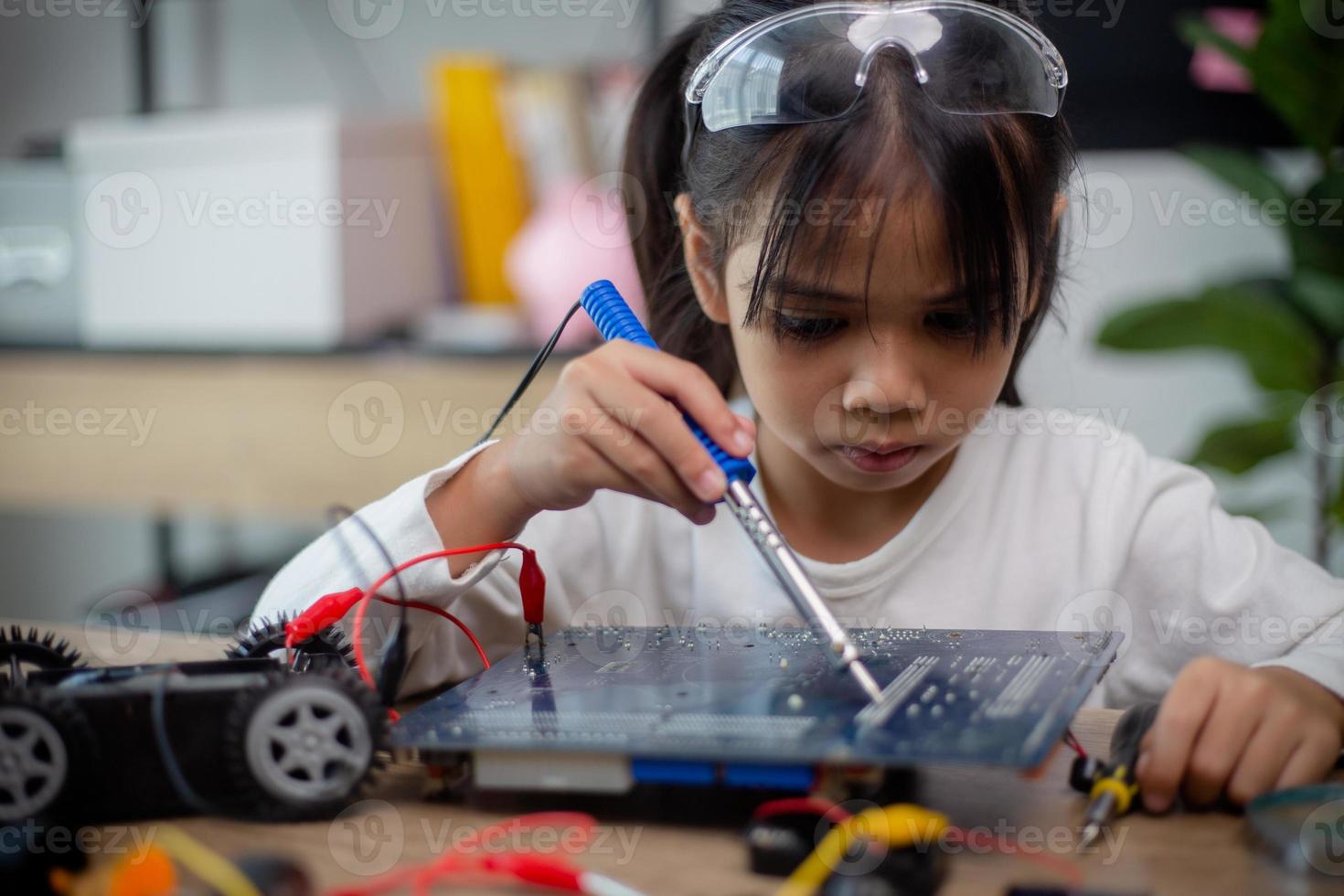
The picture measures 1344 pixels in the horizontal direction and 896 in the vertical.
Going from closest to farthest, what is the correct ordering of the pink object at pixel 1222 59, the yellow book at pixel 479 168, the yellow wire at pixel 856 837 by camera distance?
the yellow wire at pixel 856 837 < the pink object at pixel 1222 59 < the yellow book at pixel 479 168

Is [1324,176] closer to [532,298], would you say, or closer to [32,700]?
[532,298]

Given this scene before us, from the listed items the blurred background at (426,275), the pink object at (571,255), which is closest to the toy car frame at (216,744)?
the blurred background at (426,275)

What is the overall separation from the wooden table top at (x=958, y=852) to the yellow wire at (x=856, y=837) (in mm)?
14

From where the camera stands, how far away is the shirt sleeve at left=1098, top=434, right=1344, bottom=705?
0.81m

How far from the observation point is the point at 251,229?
1742mm

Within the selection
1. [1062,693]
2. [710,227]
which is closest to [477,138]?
[710,227]

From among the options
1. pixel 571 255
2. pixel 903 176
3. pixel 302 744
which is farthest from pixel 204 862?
pixel 571 255

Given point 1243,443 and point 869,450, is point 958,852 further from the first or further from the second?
point 1243,443

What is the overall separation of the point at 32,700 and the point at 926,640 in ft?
1.39

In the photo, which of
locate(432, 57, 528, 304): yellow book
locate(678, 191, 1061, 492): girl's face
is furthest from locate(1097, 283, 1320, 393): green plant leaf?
locate(432, 57, 528, 304): yellow book

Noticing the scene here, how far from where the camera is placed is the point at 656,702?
55cm

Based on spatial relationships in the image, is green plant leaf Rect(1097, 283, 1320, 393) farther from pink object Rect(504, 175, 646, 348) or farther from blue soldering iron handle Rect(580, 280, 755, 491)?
blue soldering iron handle Rect(580, 280, 755, 491)

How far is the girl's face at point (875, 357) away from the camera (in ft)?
2.35

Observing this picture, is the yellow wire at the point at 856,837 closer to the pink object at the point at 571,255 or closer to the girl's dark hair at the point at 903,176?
the girl's dark hair at the point at 903,176
